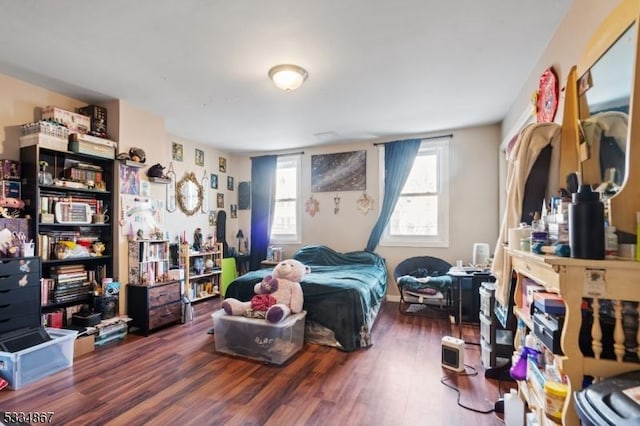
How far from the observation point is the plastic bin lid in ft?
2.38

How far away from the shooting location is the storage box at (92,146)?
2883 millimetres

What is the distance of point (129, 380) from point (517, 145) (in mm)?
3106

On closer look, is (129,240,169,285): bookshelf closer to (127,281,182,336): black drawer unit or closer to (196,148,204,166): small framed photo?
(127,281,182,336): black drawer unit

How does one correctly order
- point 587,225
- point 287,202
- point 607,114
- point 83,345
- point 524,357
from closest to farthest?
point 587,225 < point 607,114 < point 524,357 < point 83,345 < point 287,202

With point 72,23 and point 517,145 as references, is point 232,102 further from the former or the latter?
point 517,145

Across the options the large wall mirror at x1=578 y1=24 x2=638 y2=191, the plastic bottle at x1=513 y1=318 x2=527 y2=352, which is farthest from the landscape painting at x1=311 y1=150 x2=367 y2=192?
the large wall mirror at x1=578 y1=24 x2=638 y2=191

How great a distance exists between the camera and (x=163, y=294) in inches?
133

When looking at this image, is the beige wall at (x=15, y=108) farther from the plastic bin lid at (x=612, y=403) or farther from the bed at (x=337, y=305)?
the plastic bin lid at (x=612, y=403)

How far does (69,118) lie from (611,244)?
408 centimetres

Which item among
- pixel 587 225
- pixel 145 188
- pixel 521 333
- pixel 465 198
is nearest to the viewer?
pixel 587 225

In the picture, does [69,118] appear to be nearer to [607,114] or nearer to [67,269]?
[67,269]

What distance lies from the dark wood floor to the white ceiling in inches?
98.3

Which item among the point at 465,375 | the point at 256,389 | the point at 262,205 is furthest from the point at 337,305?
the point at 262,205

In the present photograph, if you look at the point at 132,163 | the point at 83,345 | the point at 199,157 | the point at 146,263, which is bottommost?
the point at 83,345
